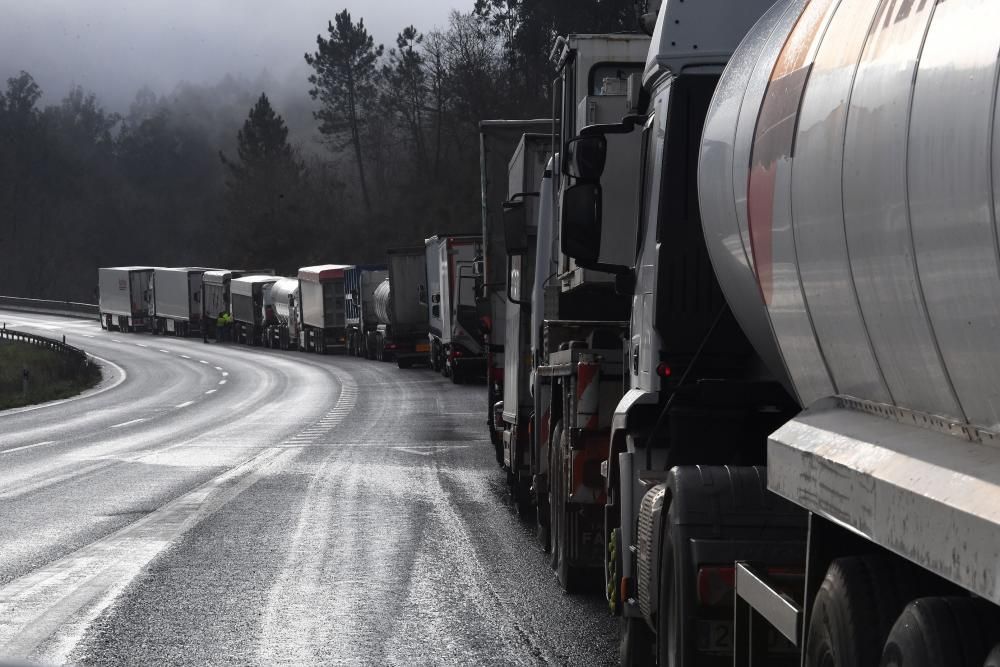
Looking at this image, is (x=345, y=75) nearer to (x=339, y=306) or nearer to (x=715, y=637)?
(x=339, y=306)

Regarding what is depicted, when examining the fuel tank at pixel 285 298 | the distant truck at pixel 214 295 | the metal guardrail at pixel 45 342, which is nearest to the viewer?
the metal guardrail at pixel 45 342

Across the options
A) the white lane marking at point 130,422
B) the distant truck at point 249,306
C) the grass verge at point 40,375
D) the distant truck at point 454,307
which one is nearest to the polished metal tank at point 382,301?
the distant truck at point 454,307

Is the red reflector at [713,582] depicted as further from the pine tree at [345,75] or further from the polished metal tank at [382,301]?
the pine tree at [345,75]

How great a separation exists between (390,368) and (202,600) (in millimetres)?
42483

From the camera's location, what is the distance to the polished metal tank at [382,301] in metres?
50.4

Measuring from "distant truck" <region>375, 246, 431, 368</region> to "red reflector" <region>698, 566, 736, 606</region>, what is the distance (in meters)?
41.0

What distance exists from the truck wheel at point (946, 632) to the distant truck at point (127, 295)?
83.9 meters

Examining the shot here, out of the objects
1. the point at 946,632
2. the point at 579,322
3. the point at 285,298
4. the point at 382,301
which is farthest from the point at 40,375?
the point at 946,632

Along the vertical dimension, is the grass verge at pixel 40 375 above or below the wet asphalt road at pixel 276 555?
below

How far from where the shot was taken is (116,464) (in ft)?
63.4

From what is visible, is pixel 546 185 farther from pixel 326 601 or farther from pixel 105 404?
pixel 105 404

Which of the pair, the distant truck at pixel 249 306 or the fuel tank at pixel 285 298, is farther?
the distant truck at pixel 249 306

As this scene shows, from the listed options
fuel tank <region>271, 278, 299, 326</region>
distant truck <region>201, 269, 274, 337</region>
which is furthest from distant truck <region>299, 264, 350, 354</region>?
distant truck <region>201, 269, 274, 337</region>

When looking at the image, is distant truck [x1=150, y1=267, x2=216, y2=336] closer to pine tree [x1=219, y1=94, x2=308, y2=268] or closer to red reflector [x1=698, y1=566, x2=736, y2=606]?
pine tree [x1=219, y1=94, x2=308, y2=268]
